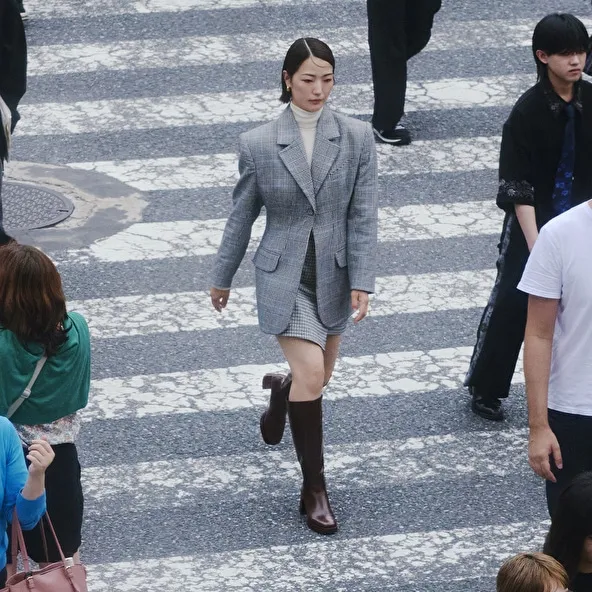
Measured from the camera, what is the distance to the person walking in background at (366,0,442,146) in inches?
370

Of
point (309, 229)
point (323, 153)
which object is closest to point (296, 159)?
point (323, 153)

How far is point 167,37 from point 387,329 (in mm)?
4136

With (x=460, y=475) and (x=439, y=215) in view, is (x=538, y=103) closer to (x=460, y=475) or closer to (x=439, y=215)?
(x=460, y=475)

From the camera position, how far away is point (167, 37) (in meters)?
10.9

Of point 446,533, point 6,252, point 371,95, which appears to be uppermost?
point 6,252

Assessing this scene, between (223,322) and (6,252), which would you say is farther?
(223,322)

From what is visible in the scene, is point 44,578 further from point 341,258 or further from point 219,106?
point 219,106

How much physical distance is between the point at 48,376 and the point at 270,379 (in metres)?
1.91

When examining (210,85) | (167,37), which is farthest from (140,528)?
(167,37)

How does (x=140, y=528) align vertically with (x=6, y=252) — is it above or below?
below

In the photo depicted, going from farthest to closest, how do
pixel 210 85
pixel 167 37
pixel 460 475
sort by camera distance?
1. pixel 167 37
2. pixel 210 85
3. pixel 460 475

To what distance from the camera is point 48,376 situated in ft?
16.0

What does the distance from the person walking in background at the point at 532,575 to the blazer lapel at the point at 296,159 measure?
2238mm

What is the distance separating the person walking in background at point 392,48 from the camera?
30.8ft
